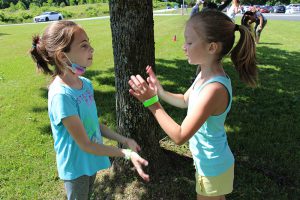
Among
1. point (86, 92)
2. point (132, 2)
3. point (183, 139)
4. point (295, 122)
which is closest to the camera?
point (183, 139)

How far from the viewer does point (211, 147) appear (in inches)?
90.1

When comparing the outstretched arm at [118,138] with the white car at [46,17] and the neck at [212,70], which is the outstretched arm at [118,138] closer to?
the neck at [212,70]

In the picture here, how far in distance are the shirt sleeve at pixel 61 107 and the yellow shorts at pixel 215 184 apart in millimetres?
1035

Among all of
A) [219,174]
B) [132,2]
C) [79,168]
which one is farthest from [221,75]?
[132,2]

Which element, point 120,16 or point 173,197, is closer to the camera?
point 120,16

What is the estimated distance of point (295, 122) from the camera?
Answer: 17.4 ft

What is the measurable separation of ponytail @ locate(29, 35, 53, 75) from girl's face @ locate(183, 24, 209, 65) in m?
0.91

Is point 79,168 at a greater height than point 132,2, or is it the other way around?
point 132,2

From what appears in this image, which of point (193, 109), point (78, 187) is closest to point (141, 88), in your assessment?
point (193, 109)

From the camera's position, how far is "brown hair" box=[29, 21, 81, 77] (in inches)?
82.0

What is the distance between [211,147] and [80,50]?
108cm

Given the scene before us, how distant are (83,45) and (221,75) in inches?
35.8

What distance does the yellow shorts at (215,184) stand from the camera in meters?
2.38

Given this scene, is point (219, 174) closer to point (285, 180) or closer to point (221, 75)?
point (221, 75)
